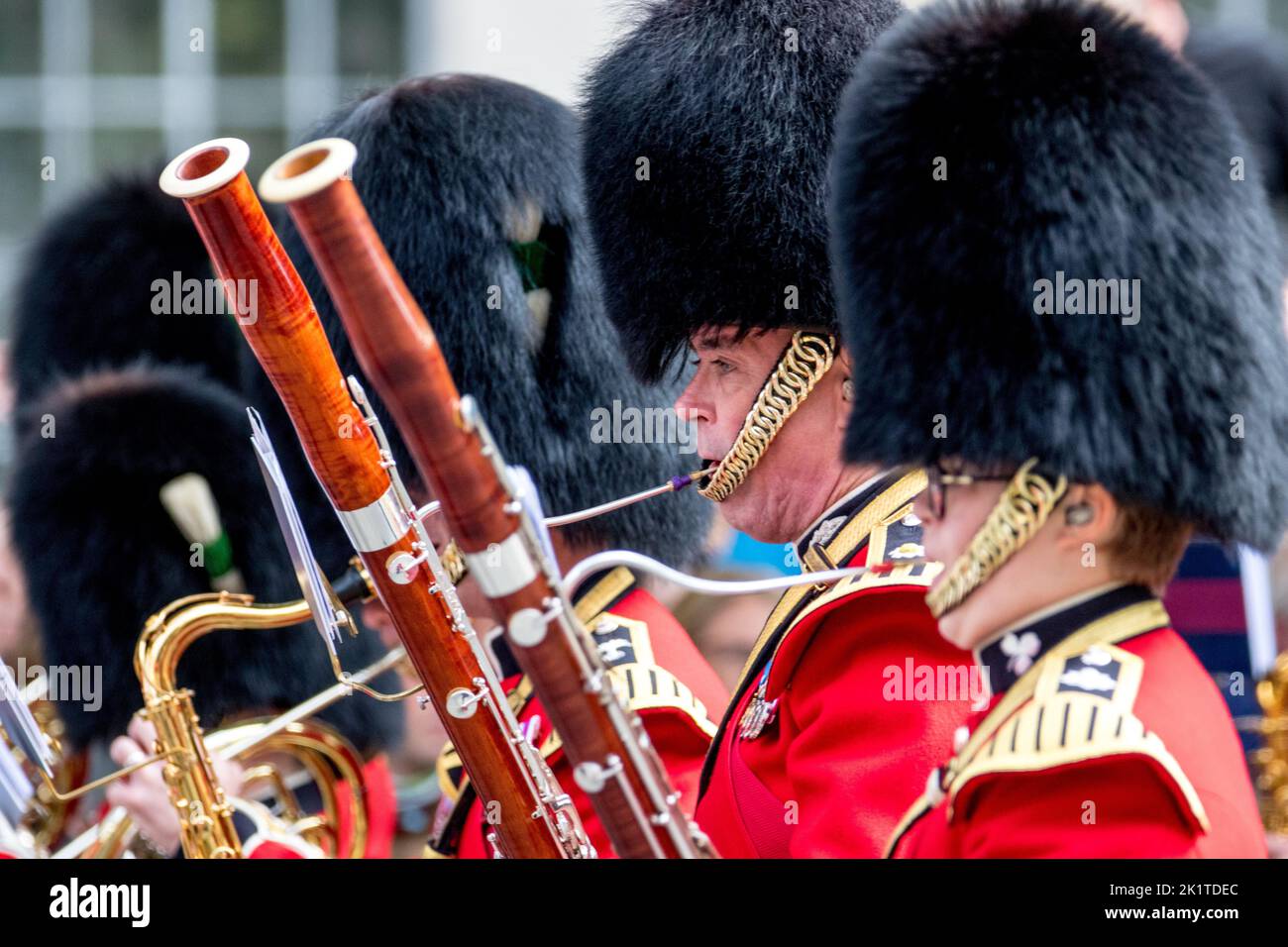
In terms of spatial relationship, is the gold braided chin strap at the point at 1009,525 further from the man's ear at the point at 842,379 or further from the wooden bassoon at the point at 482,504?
the man's ear at the point at 842,379

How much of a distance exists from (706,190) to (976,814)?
1.16m

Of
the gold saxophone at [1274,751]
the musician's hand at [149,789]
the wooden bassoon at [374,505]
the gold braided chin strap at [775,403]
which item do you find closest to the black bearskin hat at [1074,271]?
the gold braided chin strap at [775,403]

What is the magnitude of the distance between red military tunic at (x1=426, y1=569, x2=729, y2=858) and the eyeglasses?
850mm

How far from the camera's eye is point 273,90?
12047 mm

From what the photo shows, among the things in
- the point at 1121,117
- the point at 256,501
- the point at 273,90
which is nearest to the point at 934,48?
the point at 1121,117

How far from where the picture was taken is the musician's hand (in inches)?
135

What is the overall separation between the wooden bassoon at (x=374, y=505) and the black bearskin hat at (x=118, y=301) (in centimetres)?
262

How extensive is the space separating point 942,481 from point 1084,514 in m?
0.15

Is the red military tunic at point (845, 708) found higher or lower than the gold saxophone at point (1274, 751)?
higher

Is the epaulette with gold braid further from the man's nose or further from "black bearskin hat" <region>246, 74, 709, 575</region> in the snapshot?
"black bearskin hat" <region>246, 74, 709, 575</region>

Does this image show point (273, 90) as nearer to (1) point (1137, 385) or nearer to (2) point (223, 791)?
(2) point (223, 791)

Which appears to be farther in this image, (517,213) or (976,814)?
(517,213)

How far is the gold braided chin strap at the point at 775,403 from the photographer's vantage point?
236cm

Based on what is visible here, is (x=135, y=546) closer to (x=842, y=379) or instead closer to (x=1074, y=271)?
(x=842, y=379)
